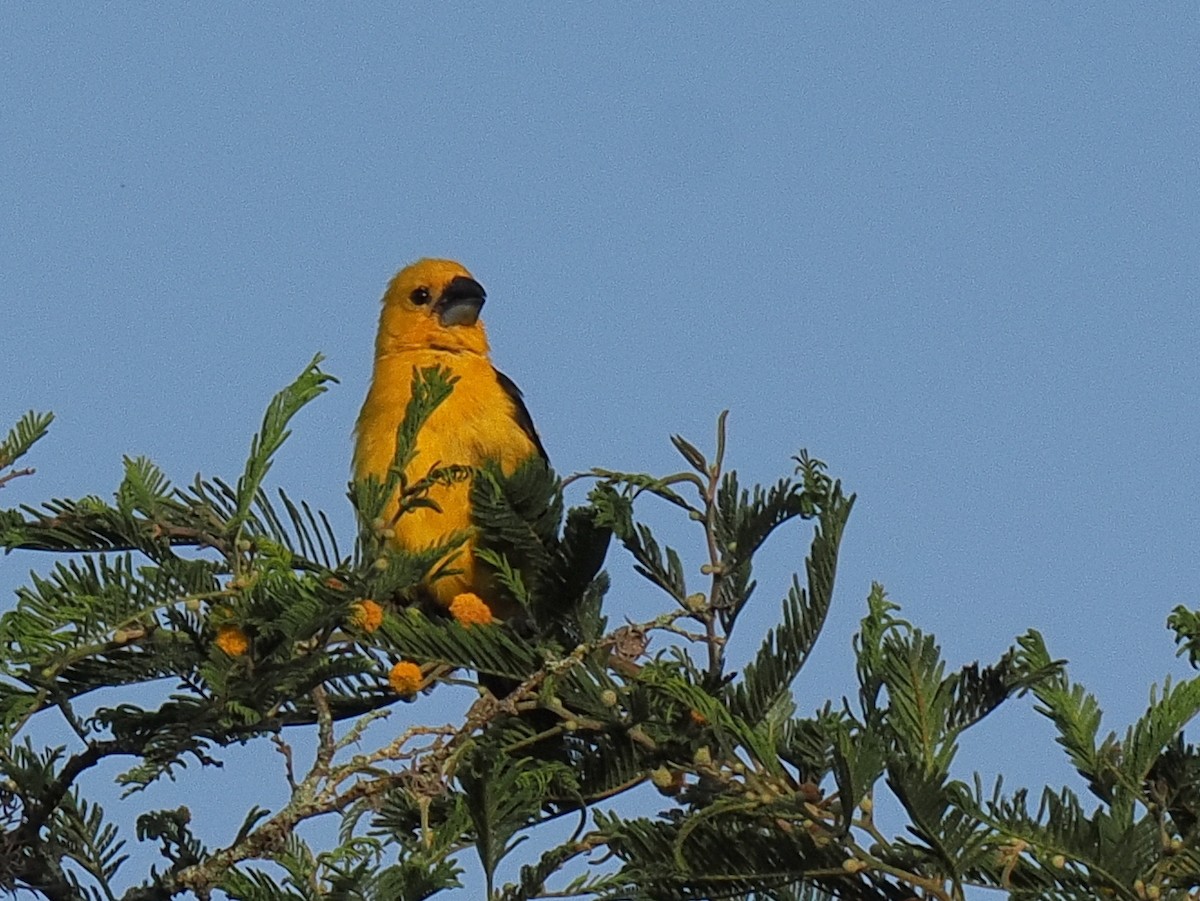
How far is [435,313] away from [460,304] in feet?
0.33

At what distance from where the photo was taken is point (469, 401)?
17.7 ft

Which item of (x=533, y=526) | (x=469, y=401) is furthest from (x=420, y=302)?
(x=533, y=526)

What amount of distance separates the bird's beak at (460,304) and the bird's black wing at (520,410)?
49 cm

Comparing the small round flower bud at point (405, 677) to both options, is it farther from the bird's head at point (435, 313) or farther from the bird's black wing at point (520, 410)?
the bird's head at point (435, 313)

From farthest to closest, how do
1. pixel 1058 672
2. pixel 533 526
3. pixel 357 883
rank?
1. pixel 533 526
2. pixel 1058 672
3. pixel 357 883

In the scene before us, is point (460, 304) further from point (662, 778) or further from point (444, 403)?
point (662, 778)

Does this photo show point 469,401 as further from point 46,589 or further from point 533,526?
point 46,589

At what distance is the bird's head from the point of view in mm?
6336

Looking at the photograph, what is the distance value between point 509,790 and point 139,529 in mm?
730

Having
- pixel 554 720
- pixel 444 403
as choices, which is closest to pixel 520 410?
pixel 444 403

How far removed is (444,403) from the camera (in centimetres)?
530

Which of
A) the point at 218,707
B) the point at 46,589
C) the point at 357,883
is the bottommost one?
the point at 357,883

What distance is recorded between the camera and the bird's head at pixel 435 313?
20.8 ft

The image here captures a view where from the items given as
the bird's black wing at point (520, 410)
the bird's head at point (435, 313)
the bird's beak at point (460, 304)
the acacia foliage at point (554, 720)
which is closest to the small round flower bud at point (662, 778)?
the acacia foliage at point (554, 720)
